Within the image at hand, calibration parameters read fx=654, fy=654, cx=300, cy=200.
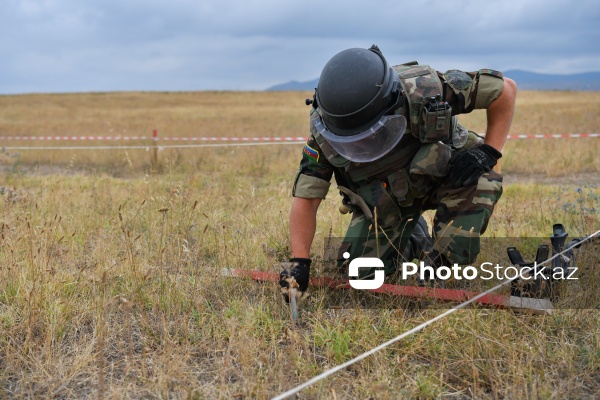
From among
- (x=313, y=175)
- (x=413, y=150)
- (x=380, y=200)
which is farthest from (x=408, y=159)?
(x=313, y=175)

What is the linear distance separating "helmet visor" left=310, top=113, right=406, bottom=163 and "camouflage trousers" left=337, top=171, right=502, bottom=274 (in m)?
0.47

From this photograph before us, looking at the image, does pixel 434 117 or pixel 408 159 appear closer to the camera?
pixel 434 117

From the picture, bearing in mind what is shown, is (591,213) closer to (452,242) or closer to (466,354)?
(452,242)

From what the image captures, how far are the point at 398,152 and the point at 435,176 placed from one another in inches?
11.6

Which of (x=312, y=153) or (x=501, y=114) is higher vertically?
(x=501, y=114)

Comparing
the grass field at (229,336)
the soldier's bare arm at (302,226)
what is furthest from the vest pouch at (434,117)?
the grass field at (229,336)

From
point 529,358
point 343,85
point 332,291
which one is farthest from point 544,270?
point 343,85

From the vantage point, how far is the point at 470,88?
3.74 metres

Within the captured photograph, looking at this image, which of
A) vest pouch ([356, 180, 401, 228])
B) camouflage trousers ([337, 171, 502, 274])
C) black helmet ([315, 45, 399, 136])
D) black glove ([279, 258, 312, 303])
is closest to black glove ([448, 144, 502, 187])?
camouflage trousers ([337, 171, 502, 274])

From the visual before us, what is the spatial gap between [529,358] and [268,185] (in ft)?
19.7

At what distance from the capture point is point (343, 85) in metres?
3.32

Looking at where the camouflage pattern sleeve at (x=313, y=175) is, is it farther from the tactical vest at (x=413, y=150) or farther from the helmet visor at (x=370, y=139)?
the helmet visor at (x=370, y=139)

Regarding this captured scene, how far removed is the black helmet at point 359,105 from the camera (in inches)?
131

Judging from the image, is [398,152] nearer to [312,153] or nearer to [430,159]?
[430,159]
